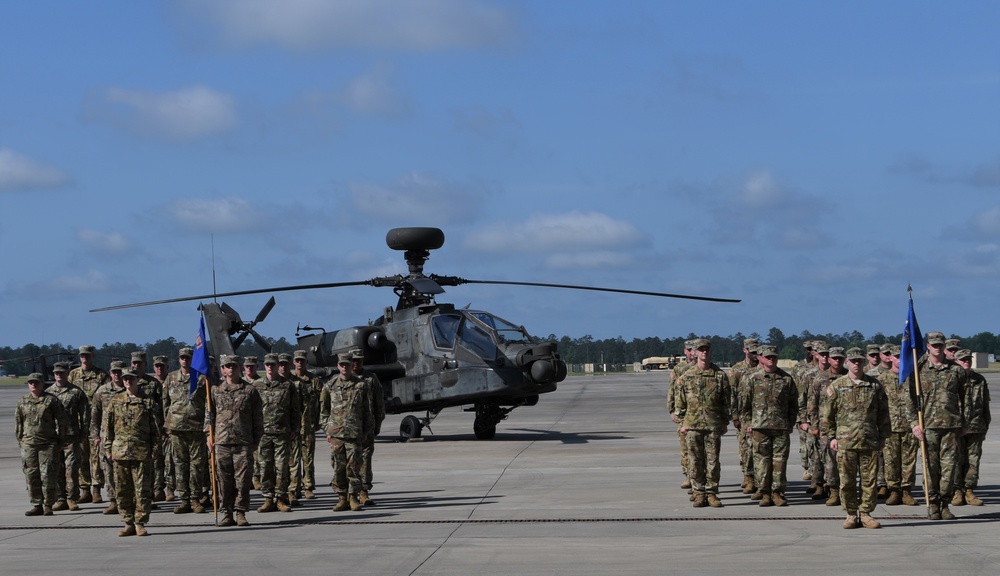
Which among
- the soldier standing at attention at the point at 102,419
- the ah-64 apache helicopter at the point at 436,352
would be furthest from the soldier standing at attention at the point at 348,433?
the ah-64 apache helicopter at the point at 436,352

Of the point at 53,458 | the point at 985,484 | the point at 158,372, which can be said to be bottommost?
the point at 985,484

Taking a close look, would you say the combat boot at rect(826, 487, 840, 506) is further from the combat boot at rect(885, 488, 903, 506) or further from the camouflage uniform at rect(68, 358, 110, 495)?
the camouflage uniform at rect(68, 358, 110, 495)

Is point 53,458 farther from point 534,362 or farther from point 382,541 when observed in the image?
point 534,362

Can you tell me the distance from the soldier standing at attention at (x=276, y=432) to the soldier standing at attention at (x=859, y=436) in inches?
234

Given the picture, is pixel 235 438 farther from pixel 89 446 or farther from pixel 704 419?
pixel 704 419

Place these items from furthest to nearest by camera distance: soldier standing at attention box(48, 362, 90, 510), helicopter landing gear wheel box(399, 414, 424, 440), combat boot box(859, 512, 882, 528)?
1. helicopter landing gear wheel box(399, 414, 424, 440)
2. soldier standing at attention box(48, 362, 90, 510)
3. combat boot box(859, 512, 882, 528)

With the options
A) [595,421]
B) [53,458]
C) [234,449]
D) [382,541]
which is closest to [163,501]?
[53,458]

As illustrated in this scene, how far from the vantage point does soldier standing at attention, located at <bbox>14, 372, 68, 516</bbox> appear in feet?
44.8

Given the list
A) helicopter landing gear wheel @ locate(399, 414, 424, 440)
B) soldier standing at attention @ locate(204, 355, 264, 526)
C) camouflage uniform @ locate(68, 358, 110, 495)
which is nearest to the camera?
soldier standing at attention @ locate(204, 355, 264, 526)

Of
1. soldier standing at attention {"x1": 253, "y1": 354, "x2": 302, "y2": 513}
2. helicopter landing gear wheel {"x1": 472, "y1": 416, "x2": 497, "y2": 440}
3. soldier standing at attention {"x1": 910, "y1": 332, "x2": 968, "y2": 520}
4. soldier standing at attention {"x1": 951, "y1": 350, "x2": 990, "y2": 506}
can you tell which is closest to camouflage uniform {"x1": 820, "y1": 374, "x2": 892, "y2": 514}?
soldier standing at attention {"x1": 910, "y1": 332, "x2": 968, "y2": 520}

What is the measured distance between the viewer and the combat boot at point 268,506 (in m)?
13.6

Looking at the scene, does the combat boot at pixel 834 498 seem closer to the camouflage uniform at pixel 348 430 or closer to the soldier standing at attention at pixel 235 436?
the camouflage uniform at pixel 348 430

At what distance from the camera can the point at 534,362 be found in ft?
71.4

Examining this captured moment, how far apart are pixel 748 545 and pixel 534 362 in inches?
453
